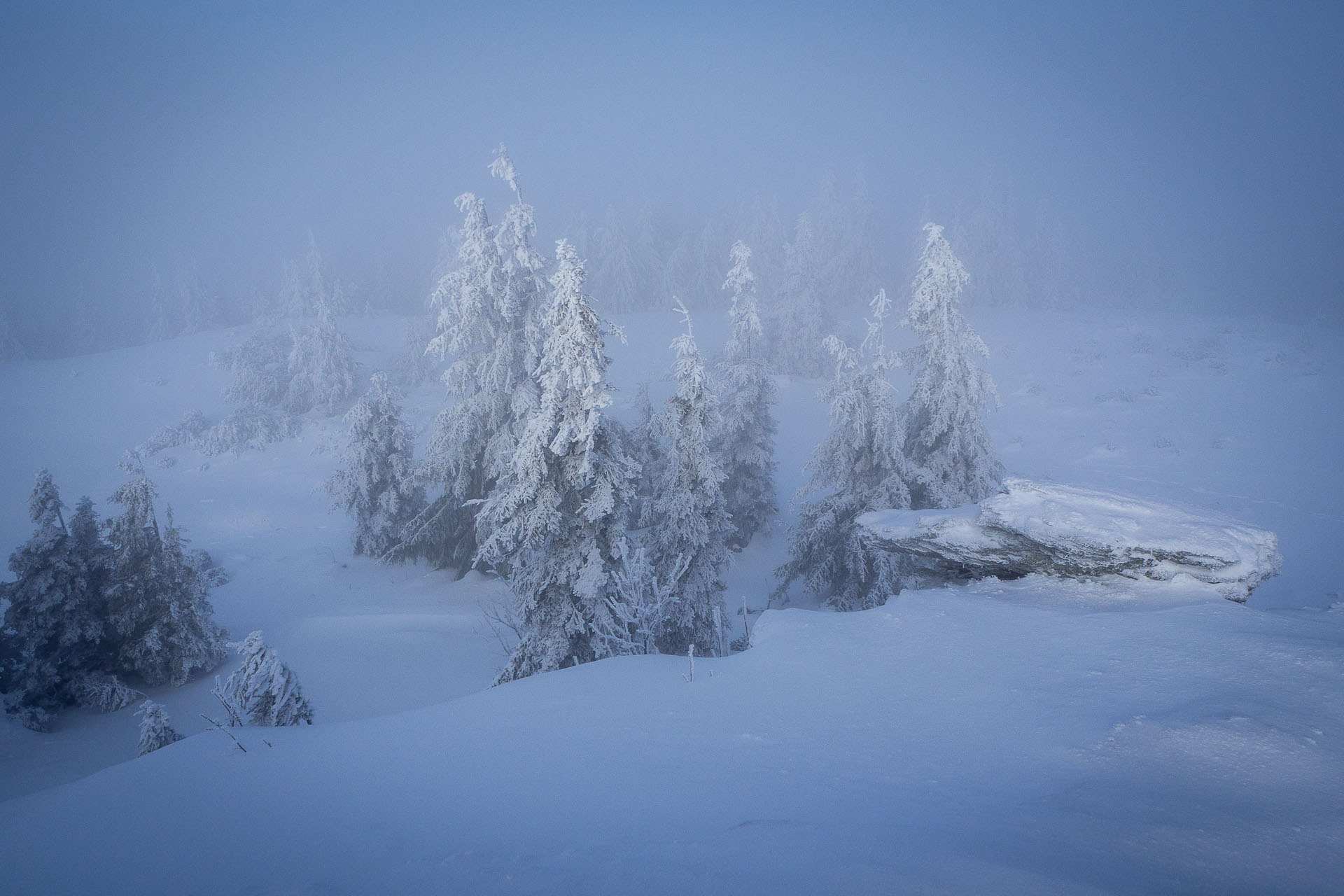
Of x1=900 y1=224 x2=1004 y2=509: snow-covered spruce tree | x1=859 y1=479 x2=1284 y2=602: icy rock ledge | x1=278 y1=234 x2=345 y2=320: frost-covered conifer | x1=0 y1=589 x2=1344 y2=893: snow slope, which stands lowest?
x1=0 y1=589 x2=1344 y2=893: snow slope

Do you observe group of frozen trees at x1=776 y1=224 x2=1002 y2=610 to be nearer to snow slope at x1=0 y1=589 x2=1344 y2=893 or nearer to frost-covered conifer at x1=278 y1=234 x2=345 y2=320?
snow slope at x1=0 y1=589 x2=1344 y2=893

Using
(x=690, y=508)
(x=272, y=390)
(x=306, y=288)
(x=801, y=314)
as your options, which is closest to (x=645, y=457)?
(x=690, y=508)

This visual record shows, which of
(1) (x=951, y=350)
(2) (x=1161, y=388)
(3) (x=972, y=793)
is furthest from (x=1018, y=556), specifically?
(2) (x=1161, y=388)

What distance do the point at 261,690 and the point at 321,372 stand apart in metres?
35.2

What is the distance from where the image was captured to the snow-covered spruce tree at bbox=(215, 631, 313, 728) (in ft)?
21.6

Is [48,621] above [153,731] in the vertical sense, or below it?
below

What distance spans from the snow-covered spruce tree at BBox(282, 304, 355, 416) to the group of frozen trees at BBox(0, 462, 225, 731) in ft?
73.6

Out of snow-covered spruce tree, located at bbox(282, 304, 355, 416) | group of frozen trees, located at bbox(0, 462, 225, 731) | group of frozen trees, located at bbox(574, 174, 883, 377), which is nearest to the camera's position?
group of frozen trees, located at bbox(0, 462, 225, 731)

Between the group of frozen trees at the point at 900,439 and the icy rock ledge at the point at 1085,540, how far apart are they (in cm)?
372

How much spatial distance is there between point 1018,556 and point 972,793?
17.9ft

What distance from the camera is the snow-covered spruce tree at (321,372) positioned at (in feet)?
118

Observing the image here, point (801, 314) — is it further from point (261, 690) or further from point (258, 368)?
point (258, 368)

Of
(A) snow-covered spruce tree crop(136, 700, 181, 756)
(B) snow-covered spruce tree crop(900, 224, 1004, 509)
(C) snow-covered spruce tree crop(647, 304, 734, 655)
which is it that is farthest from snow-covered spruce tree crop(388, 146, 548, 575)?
(B) snow-covered spruce tree crop(900, 224, 1004, 509)

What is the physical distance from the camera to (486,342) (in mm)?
15727
